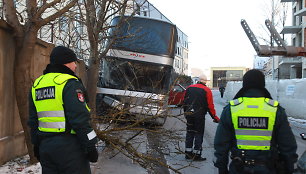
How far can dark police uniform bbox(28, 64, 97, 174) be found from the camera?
296 centimetres

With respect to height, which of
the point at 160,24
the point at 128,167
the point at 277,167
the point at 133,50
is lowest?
the point at 128,167

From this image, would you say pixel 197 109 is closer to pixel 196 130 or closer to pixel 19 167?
pixel 196 130

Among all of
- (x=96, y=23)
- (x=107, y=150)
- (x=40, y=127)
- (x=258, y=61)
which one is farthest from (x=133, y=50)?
(x=258, y=61)

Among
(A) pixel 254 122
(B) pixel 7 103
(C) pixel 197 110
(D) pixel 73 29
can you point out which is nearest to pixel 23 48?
(B) pixel 7 103

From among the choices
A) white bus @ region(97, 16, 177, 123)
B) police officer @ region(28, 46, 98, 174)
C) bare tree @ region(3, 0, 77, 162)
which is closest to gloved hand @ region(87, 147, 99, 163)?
police officer @ region(28, 46, 98, 174)

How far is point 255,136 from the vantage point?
3029 mm

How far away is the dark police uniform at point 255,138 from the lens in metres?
2.95

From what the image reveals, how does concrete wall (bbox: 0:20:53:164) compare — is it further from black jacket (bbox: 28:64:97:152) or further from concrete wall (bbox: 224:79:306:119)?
concrete wall (bbox: 224:79:306:119)

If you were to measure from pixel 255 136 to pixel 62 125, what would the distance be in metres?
1.73

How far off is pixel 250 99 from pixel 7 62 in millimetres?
4290

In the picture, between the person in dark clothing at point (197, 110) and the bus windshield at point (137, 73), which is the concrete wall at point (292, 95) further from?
the person in dark clothing at point (197, 110)

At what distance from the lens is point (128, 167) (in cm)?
614

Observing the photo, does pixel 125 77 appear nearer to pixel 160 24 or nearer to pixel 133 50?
pixel 133 50

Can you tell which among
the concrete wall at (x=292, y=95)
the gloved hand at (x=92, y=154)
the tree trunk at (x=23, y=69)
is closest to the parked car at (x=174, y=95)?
the tree trunk at (x=23, y=69)
